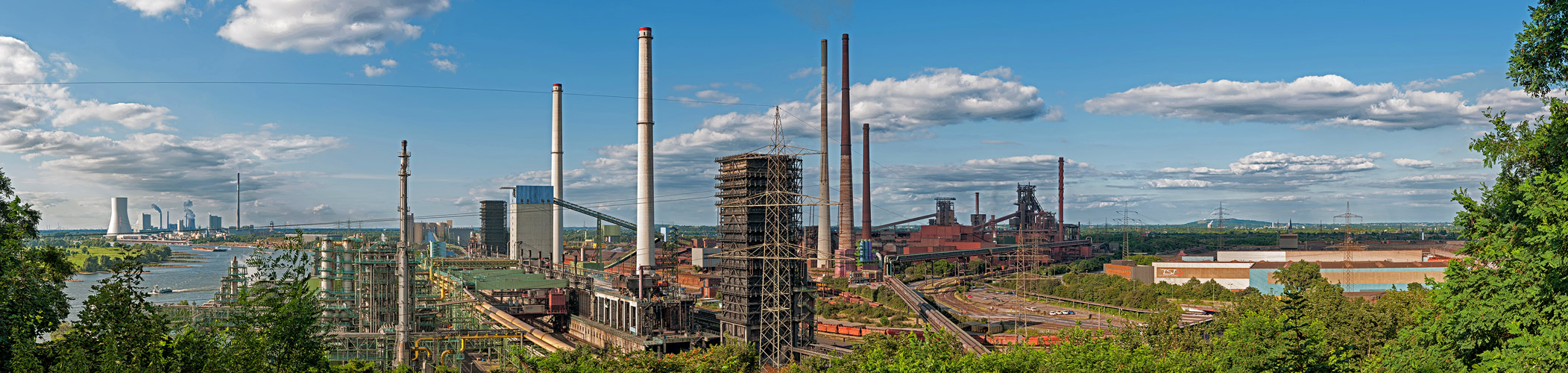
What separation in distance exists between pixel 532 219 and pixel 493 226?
1454 centimetres

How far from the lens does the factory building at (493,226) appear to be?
111m

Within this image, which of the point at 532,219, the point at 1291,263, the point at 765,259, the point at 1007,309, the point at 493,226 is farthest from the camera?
the point at 493,226

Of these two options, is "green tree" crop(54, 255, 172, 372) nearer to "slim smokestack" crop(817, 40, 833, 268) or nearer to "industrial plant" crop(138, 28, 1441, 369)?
"industrial plant" crop(138, 28, 1441, 369)

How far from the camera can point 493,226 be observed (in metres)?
112

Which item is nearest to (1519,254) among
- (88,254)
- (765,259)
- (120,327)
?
(120,327)

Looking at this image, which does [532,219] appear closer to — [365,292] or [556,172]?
[556,172]

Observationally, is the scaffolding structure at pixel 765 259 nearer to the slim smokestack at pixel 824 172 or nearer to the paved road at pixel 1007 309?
the paved road at pixel 1007 309

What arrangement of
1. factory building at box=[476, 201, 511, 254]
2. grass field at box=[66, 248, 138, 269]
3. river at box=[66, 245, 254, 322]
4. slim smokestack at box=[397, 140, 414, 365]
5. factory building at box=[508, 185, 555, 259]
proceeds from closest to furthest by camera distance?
slim smokestack at box=[397, 140, 414, 365], river at box=[66, 245, 254, 322], factory building at box=[508, 185, 555, 259], factory building at box=[476, 201, 511, 254], grass field at box=[66, 248, 138, 269]

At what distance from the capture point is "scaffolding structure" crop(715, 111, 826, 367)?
4747 cm

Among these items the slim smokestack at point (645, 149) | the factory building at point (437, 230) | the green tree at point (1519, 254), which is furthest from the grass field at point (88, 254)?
the green tree at point (1519, 254)

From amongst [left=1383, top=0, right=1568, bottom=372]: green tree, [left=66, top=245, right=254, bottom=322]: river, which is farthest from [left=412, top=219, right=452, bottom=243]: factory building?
[left=1383, top=0, right=1568, bottom=372]: green tree

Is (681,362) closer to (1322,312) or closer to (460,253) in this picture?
(1322,312)

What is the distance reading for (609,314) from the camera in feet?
181

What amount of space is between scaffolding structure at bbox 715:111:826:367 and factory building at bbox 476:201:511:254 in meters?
68.6
